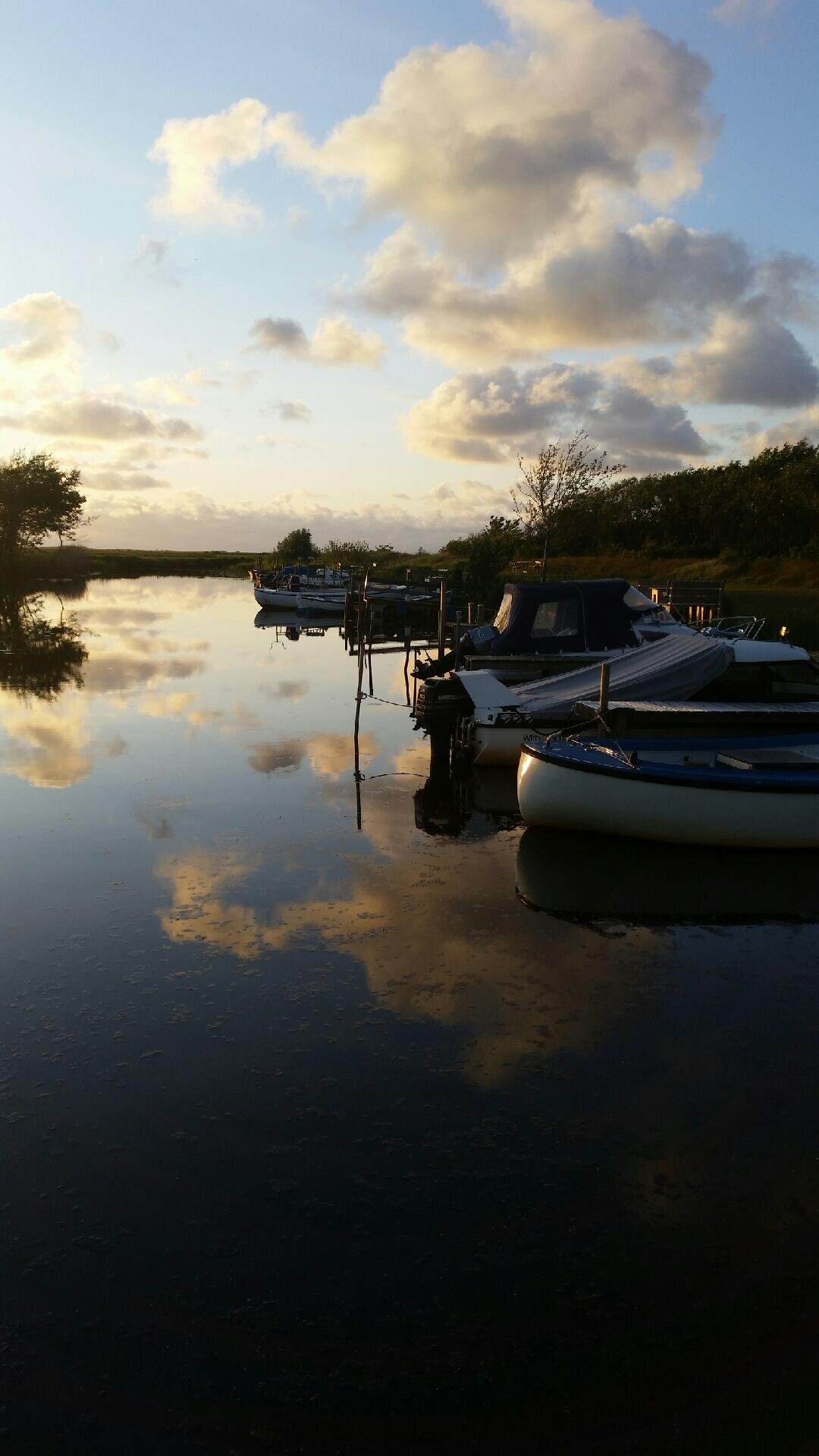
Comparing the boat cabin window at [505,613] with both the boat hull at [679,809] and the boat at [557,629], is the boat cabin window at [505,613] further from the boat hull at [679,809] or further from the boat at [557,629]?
the boat hull at [679,809]

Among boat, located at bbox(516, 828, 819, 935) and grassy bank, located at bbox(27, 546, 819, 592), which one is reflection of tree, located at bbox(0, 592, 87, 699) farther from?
boat, located at bbox(516, 828, 819, 935)

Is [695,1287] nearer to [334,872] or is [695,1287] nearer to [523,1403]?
[523,1403]

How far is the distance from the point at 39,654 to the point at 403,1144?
29303mm

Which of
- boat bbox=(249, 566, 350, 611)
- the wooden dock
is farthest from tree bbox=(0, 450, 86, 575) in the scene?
the wooden dock

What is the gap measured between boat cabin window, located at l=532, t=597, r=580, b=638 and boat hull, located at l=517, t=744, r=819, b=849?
8215 millimetres

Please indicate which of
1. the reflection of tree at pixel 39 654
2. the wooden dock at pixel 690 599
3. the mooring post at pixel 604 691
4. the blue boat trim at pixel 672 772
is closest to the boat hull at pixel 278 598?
the reflection of tree at pixel 39 654

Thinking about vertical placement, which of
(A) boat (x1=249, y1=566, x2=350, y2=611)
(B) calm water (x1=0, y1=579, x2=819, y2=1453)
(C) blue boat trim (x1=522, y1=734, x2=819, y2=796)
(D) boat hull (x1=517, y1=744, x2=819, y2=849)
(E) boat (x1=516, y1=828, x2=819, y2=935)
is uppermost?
(A) boat (x1=249, y1=566, x2=350, y2=611)

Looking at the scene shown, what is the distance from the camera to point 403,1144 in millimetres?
5641

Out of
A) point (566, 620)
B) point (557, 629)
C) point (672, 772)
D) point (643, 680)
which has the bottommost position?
point (672, 772)

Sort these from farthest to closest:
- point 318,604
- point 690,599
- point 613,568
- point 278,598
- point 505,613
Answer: point 613,568
point 278,598
point 318,604
point 690,599
point 505,613

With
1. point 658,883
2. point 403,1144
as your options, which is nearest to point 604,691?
point 658,883

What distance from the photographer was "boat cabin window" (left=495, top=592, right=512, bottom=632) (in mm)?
19734

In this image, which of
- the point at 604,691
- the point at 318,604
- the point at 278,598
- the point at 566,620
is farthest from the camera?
the point at 278,598

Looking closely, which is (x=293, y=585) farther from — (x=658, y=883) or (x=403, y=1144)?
(x=403, y=1144)
